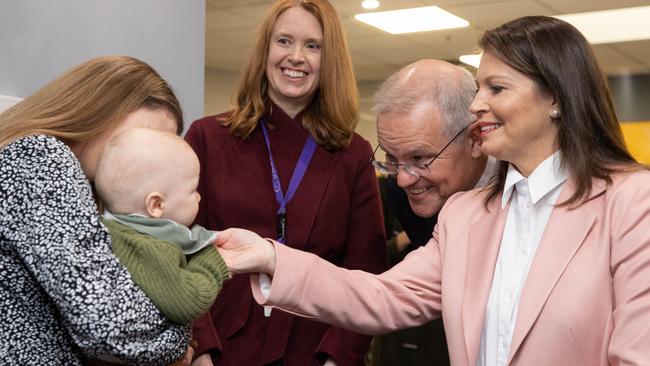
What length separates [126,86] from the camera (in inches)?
60.5

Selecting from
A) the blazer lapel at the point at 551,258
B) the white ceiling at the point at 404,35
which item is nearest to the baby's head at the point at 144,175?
the blazer lapel at the point at 551,258

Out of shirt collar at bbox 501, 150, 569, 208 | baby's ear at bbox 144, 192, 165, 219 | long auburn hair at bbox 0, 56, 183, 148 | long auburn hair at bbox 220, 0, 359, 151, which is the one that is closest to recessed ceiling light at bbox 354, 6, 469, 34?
long auburn hair at bbox 220, 0, 359, 151

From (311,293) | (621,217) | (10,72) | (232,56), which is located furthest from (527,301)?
(232,56)

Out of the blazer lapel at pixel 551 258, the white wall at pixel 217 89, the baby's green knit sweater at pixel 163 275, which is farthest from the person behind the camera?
the white wall at pixel 217 89

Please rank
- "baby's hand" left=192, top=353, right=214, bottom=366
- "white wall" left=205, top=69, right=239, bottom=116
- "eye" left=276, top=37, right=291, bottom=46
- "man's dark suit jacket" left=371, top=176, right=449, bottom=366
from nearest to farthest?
1. "baby's hand" left=192, top=353, right=214, bottom=366
2. "eye" left=276, top=37, right=291, bottom=46
3. "man's dark suit jacket" left=371, top=176, right=449, bottom=366
4. "white wall" left=205, top=69, right=239, bottom=116

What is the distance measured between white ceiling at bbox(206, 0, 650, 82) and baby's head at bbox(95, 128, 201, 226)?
16.9 ft

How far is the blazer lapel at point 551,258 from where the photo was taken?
61.9 inches

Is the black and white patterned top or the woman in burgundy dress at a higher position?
the black and white patterned top

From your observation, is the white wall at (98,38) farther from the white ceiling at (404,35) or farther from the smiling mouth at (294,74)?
the white ceiling at (404,35)

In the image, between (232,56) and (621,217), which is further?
(232,56)

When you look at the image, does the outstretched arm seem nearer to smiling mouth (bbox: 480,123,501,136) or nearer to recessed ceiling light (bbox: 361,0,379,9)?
smiling mouth (bbox: 480,123,501,136)

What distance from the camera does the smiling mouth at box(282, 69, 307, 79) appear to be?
235 cm

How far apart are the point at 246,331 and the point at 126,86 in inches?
35.2

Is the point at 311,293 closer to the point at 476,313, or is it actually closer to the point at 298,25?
the point at 476,313
